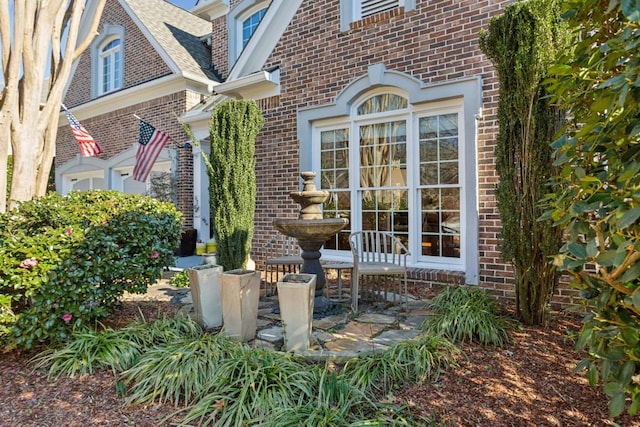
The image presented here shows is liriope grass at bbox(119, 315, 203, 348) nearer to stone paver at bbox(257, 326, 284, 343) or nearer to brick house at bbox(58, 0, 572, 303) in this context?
stone paver at bbox(257, 326, 284, 343)

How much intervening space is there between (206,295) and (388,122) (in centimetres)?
391

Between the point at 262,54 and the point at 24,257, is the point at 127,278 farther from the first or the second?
the point at 262,54

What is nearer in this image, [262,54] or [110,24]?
[262,54]

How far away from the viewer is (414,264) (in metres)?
5.89

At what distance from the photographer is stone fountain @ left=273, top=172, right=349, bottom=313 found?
4.27 metres

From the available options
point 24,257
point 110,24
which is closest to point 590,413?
point 24,257

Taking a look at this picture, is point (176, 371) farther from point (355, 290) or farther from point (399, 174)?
point (399, 174)

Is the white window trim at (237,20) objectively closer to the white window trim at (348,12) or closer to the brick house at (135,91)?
the brick house at (135,91)

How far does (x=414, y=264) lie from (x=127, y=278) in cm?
394

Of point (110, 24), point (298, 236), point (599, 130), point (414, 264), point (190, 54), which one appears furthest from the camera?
point (110, 24)

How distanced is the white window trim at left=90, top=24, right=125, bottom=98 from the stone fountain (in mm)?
9759

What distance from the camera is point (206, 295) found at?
4156 millimetres

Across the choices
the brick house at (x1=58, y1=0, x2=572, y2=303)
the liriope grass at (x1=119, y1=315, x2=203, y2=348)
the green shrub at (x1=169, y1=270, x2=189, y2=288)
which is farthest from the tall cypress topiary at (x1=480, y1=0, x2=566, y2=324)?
the green shrub at (x1=169, y1=270, x2=189, y2=288)

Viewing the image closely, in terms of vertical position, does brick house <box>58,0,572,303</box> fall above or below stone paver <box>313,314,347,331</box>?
above
